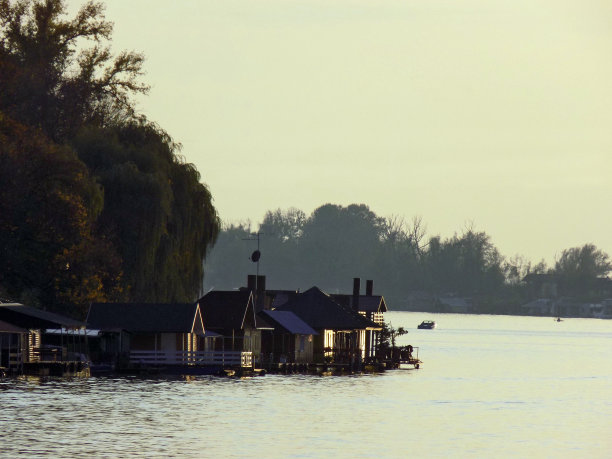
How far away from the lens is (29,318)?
8756 cm

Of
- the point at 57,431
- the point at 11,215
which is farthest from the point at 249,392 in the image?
the point at 57,431

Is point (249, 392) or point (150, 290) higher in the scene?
point (150, 290)

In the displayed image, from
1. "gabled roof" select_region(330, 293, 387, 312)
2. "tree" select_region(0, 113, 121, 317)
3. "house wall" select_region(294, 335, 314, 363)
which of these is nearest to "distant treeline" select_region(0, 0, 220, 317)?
"tree" select_region(0, 113, 121, 317)

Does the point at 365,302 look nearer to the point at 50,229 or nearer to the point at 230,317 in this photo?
the point at 230,317

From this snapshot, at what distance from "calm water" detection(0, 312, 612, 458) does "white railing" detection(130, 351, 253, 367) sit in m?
2.09

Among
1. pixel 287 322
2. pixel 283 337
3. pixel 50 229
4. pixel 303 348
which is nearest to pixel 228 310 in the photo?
pixel 287 322

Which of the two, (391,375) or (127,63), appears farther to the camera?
(391,375)

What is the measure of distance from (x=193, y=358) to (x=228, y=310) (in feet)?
22.8

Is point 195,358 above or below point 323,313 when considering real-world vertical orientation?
below

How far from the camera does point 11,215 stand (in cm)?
9350

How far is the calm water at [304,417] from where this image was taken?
58.8 meters

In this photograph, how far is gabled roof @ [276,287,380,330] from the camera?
119 m

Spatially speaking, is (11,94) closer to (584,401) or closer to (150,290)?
(150,290)

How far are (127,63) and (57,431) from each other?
156 ft
